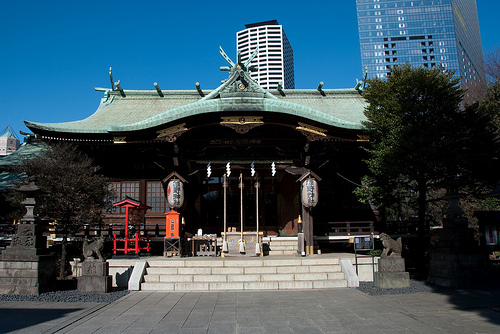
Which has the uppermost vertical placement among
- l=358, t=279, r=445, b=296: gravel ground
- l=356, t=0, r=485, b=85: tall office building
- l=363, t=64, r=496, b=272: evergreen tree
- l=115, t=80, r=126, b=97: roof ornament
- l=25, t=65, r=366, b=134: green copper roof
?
l=356, t=0, r=485, b=85: tall office building

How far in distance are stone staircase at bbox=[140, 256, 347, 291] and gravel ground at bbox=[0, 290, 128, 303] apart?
1294 millimetres

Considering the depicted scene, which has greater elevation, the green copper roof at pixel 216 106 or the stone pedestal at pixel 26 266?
the green copper roof at pixel 216 106

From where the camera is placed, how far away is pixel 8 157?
18.5m

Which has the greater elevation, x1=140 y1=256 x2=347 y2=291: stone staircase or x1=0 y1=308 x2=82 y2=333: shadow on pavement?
x1=140 y1=256 x2=347 y2=291: stone staircase

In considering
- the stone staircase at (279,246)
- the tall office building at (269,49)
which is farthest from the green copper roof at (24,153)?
the tall office building at (269,49)

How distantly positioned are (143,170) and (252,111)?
6.84m

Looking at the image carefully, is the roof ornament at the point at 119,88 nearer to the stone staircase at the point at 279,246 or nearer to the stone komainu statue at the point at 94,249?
the stone staircase at the point at 279,246

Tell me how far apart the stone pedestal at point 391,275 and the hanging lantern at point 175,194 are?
26.3 feet

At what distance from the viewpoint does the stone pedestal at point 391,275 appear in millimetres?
10711

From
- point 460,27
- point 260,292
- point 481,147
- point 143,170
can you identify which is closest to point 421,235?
point 481,147

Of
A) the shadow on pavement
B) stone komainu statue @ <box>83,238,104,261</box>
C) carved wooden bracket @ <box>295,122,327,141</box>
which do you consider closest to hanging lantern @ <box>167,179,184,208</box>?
stone komainu statue @ <box>83,238,104,261</box>

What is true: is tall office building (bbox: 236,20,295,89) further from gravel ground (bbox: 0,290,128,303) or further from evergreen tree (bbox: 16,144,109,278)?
gravel ground (bbox: 0,290,128,303)

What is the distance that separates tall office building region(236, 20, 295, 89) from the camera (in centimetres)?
13300

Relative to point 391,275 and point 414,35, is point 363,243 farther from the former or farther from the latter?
point 414,35
